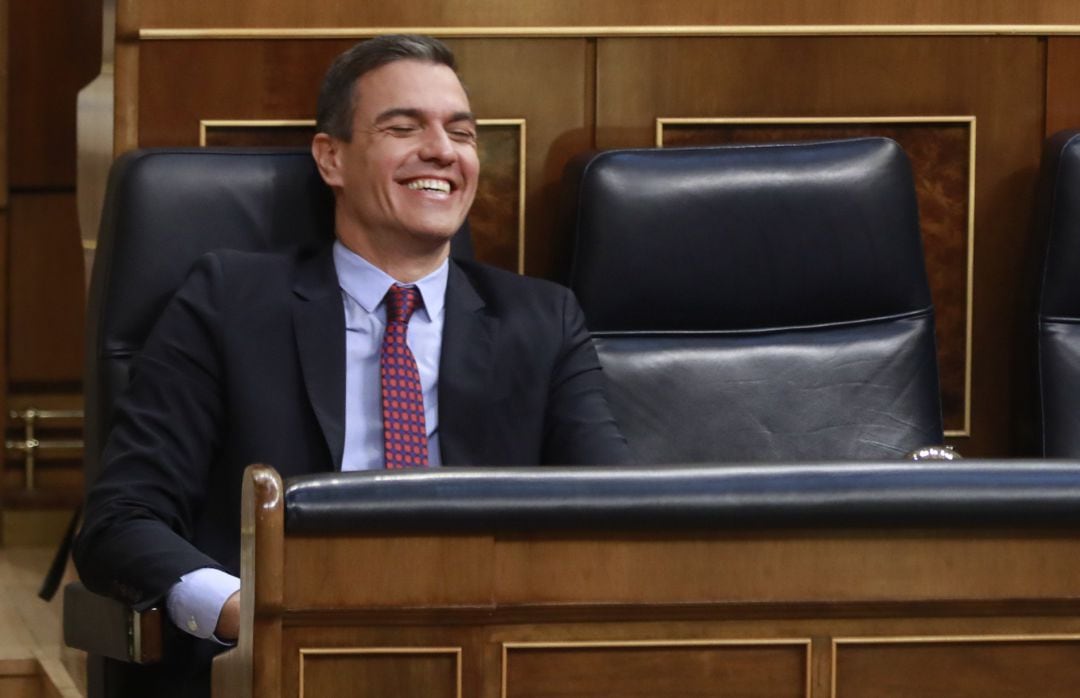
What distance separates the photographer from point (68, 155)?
410cm

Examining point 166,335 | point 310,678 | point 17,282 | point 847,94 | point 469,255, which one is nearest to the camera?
point 310,678

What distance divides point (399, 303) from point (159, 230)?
269 millimetres

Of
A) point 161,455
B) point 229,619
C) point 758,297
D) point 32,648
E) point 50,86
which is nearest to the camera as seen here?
point 229,619

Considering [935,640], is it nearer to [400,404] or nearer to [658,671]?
[658,671]

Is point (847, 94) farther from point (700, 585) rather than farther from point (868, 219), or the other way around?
point (700, 585)

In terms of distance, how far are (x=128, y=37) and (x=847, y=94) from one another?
0.91 m

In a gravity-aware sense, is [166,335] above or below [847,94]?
below

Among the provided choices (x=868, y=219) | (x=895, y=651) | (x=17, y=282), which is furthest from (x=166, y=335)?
(x=17, y=282)

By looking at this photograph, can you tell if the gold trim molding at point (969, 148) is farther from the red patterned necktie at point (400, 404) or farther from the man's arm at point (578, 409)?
the red patterned necktie at point (400, 404)

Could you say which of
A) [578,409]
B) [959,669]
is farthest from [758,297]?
[959,669]

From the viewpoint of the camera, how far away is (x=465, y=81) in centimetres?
225

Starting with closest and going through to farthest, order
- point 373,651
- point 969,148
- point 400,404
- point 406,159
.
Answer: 1. point 373,651
2. point 400,404
3. point 406,159
4. point 969,148

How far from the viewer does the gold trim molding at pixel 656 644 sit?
108 cm

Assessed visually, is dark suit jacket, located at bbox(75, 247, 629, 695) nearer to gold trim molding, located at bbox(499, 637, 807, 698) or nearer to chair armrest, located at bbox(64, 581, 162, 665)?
chair armrest, located at bbox(64, 581, 162, 665)
